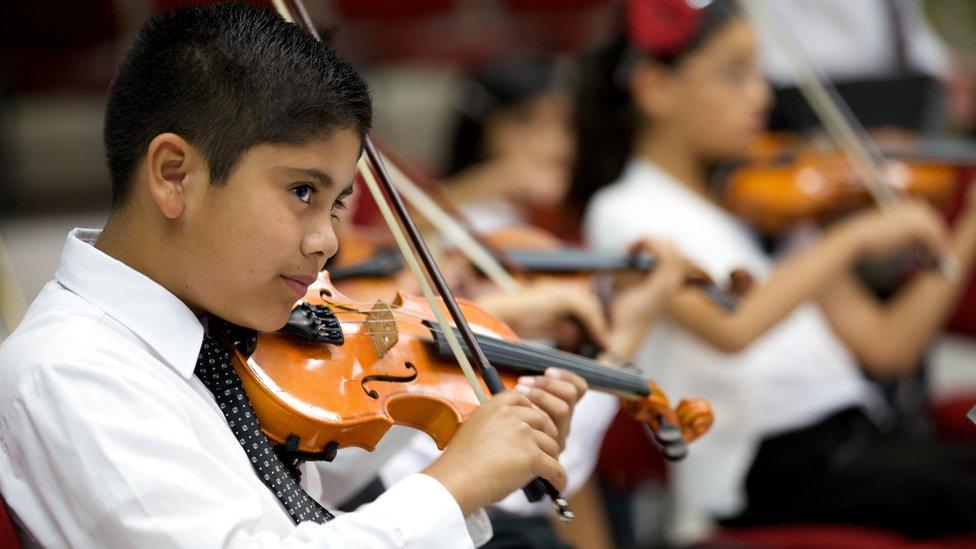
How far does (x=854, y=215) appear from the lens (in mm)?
2012

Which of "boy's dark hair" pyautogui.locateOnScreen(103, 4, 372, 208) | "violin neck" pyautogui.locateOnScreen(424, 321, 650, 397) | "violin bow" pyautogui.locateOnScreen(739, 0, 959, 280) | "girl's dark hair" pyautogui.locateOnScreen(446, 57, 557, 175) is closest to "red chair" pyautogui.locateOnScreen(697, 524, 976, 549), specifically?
"violin bow" pyautogui.locateOnScreen(739, 0, 959, 280)

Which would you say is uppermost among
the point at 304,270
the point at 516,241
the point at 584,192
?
the point at 584,192

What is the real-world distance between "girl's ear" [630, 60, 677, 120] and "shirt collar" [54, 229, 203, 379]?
3.93 ft

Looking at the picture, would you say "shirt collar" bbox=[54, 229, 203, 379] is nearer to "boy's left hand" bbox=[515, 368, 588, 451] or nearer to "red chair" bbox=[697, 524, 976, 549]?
"boy's left hand" bbox=[515, 368, 588, 451]

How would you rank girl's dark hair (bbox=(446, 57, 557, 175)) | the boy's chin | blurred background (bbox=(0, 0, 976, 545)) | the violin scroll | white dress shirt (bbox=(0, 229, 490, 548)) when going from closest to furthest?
white dress shirt (bbox=(0, 229, 490, 548)), the boy's chin, the violin scroll, blurred background (bbox=(0, 0, 976, 545)), girl's dark hair (bbox=(446, 57, 557, 175))

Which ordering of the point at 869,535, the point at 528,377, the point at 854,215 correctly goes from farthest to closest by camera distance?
the point at 854,215 < the point at 869,535 < the point at 528,377

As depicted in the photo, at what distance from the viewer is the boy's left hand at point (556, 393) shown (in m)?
0.98

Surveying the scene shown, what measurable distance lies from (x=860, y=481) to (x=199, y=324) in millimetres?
1120

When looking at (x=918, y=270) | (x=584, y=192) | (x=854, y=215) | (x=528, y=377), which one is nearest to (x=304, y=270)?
(x=528, y=377)

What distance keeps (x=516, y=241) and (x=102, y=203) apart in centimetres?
165

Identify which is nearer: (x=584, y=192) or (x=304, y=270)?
(x=304, y=270)

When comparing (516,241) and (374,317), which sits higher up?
(516,241)

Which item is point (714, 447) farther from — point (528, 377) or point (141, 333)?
point (141, 333)

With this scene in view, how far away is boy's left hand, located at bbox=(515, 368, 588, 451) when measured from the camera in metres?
0.98
